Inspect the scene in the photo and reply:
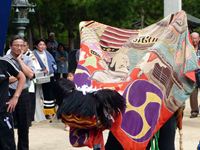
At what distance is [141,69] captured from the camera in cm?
401

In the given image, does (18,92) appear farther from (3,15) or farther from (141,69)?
(141,69)

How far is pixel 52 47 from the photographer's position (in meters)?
14.3

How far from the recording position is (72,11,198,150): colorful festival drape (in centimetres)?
396

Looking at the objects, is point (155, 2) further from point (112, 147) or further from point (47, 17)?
point (112, 147)

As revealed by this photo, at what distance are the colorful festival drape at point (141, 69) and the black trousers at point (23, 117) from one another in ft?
7.36

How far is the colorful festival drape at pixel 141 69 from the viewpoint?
3959mm

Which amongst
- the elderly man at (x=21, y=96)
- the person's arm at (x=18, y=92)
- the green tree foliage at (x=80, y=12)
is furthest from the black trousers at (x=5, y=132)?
the green tree foliage at (x=80, y=12)

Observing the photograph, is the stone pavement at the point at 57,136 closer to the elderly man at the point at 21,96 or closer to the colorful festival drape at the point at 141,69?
the elderly man at the point at 21,96

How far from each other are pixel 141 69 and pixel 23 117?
2.94 meters

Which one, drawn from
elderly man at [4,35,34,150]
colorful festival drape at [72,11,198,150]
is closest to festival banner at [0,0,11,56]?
colorful festival drape at [72,11,198,150]

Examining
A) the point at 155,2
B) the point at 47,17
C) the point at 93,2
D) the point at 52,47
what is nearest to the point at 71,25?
the point at 47,17

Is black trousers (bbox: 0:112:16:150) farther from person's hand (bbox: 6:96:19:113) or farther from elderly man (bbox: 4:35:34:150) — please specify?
elderly man (bbox: 4:35:34:150)

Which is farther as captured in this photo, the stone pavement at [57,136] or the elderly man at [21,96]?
the stone pavement at [57,136]

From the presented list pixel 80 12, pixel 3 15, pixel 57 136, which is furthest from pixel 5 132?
pixel 80 12
